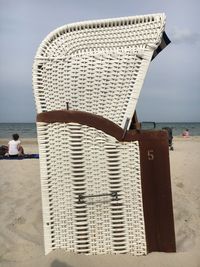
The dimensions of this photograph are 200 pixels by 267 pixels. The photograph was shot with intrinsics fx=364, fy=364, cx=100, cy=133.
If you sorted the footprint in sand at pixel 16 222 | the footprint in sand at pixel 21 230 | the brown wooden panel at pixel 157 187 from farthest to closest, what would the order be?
the footprint in sand at pixel 16 222
the footprint in sand at pixel 21 230
the brown wooden panel at pixel 157 187

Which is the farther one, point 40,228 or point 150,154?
point 40,228

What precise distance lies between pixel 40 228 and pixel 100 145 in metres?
1.99

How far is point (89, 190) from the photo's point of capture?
319 centimetres

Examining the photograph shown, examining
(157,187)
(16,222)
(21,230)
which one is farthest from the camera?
(16,222)

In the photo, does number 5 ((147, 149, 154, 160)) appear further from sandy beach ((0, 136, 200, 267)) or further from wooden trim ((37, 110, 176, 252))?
sandy beach ((0, 136, 200, 267))

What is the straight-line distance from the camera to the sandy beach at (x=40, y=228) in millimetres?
3115

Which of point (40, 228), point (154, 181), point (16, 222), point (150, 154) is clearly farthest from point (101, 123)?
point (16, 222)

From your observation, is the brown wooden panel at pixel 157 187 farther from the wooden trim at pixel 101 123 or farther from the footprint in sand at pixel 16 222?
the footprint in sand at pixel 16 222

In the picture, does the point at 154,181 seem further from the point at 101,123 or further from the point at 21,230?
the point at 21,230

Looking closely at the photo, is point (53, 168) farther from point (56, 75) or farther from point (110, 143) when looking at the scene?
point (56, 75)

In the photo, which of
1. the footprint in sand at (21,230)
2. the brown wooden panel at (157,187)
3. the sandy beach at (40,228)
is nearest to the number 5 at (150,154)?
the brown wooden panel at (157,187)

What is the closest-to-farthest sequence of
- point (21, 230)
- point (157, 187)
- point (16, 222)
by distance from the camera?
1. point (157, 187)
2. point (21, 230)
3. point (16, 222)

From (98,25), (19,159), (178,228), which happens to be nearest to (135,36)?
(98,25)

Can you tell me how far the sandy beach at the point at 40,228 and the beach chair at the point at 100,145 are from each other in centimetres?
12
